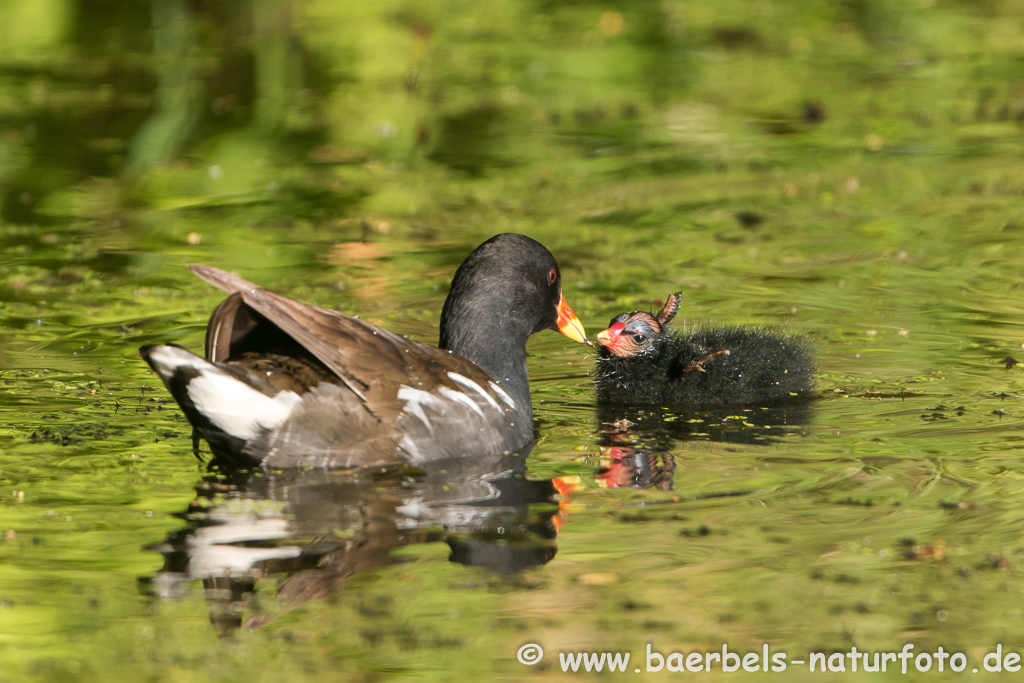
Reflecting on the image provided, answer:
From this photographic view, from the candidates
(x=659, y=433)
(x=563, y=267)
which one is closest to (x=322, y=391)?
(x=659, y=433)

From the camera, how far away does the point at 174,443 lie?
19.4 ft

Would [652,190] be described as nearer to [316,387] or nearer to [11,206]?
[11,206]

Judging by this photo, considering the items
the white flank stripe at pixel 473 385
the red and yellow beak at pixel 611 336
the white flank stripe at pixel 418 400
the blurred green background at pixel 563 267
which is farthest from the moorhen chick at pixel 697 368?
the white flank stripe at pixel 418 400

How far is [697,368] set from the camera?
21.9 ft

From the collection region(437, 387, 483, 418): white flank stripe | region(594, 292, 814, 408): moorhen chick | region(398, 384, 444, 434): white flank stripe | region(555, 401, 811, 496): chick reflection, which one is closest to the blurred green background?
region(555, 401, 811, 496): chick reflection

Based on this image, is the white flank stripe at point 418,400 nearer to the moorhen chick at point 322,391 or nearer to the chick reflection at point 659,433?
the moorhen chick at point 322,391

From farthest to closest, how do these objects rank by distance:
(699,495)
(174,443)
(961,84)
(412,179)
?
1. (961,84)
2. (412,179)
3. (174,443)
4. (699,495)

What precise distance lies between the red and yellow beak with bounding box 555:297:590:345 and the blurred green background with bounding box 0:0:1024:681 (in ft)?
1.14

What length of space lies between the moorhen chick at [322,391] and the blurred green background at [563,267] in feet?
1.00

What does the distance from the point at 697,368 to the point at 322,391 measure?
2059 millimetres

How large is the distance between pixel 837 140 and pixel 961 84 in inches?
96.3

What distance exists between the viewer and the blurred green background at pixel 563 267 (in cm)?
429

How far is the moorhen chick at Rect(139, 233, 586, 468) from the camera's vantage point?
5176 millimetres

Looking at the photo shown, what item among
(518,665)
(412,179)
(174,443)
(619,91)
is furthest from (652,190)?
(518,665)
